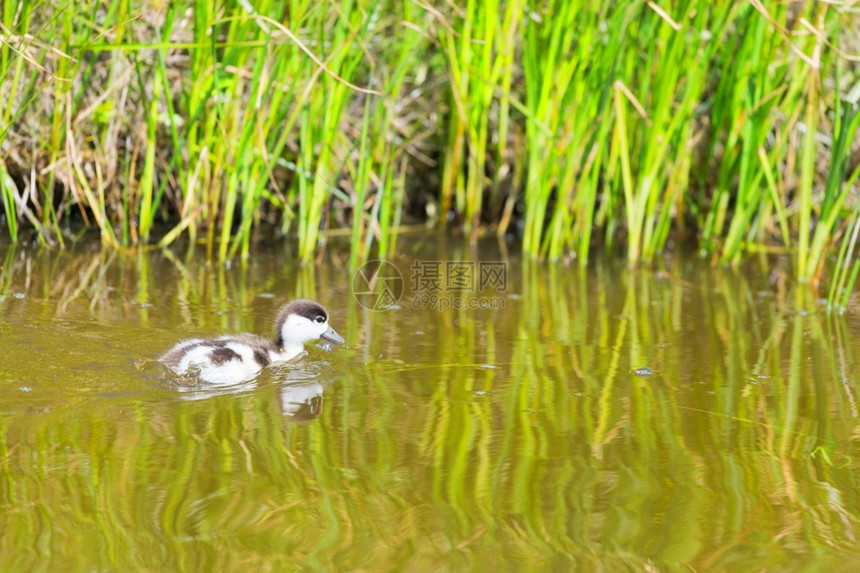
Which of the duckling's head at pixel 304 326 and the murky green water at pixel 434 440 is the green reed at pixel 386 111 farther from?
the duckling's head at pixel 304 326

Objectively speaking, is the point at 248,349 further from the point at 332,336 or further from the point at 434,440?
the point at 434,440

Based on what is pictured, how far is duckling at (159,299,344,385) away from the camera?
4.19 meters

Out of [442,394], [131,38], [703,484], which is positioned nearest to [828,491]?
[703,484]

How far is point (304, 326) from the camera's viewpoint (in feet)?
15.7

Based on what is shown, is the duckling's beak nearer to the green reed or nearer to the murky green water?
the murky green water

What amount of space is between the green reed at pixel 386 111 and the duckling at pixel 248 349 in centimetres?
139

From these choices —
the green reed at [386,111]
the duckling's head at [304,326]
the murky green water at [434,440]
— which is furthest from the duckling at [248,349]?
the green reed at [386,111]

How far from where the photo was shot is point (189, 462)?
3.24 metres

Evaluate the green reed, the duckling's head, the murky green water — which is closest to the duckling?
the duckling's head

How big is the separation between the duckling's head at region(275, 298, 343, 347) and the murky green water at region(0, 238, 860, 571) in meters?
0.13

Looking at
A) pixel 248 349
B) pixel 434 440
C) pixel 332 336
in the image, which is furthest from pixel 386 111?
pixel 434 440

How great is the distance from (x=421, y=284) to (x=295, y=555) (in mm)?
3724

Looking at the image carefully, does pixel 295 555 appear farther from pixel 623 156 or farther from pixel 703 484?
pixel 623 156

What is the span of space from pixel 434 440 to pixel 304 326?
1387 mm
